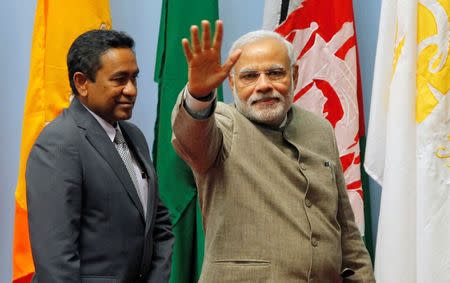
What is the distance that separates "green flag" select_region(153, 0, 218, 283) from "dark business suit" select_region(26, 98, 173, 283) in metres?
0.82

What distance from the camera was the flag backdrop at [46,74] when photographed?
9.46 ft

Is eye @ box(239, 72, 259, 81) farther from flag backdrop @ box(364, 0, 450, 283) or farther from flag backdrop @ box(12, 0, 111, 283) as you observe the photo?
flag backdrop @ box(12, 0, 111, 283)

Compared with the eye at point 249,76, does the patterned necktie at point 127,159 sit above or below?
below

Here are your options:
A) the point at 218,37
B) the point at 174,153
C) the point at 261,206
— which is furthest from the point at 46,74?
the point at 218,37

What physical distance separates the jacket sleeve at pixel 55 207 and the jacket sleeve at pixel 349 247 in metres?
0.71

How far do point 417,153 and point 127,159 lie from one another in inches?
46.3

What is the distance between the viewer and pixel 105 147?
208 centimetres

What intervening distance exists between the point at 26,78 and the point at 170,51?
0.78m

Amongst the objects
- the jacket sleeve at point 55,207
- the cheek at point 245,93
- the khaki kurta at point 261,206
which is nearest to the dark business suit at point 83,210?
the jacket sleeve at point 55,207

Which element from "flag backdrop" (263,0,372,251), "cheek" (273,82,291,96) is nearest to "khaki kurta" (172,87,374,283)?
"cheek" (273,82,291,96)

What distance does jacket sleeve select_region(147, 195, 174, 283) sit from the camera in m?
2.16

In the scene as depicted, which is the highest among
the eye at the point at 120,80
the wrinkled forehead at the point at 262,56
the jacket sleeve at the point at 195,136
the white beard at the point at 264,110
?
the wrinkled forehead at the point at 262,56

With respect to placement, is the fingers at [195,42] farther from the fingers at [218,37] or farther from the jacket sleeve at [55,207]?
the jacket sleeve at [55,207]

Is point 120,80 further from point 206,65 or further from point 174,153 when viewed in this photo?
point 174,153
